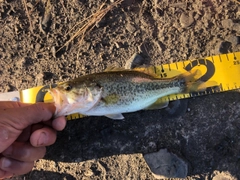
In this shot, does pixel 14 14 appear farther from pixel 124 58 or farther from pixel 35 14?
pixel 124 58

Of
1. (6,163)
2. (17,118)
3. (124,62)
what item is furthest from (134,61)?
(6,163)

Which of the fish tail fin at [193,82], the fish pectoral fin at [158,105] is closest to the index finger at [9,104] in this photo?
the fish pectoral fin at [158,105]

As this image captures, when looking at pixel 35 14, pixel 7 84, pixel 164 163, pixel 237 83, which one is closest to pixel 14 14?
pixel 35 14

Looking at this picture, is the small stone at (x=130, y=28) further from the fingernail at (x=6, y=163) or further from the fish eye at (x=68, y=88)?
the fingernail at (x=6, y=163)

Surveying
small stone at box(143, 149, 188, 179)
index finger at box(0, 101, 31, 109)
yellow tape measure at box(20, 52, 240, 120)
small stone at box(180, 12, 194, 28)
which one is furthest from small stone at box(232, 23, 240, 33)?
index finger at box(0, 101, 31, 109)

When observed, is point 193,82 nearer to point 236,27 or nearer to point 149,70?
point 149,70

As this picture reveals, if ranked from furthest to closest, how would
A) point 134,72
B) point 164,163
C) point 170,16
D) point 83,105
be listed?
1. point 170,16
2. point 164,163
3. point 134,72
4. point 83,105

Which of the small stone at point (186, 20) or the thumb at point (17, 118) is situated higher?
the small stone at point (186, 20)
